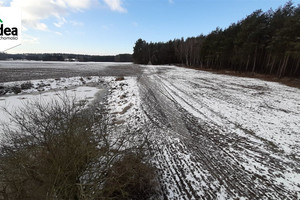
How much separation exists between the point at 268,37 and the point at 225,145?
2934cm

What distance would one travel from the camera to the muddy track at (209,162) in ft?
11.0

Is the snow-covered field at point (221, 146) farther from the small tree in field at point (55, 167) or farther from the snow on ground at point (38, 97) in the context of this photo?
the snow on ground at point (38, 97)

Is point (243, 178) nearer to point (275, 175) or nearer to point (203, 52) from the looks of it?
point (275, 175)

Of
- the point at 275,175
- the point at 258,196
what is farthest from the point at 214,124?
the point at 258,196

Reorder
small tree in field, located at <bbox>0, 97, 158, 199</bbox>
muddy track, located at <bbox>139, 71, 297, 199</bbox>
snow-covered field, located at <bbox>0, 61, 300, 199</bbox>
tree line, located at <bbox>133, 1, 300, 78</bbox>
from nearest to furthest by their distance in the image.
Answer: small tree in field, located at <bbox>0, 97, 158, 199</bbox> → muddy track, located at <bbox>139, 71, 297, 199</bbox> → snow-covered field, located at <bbox>0, 61, 300, 199</bbox> → tree line, located at <bbox>133, 1, 300, 78</bbox>

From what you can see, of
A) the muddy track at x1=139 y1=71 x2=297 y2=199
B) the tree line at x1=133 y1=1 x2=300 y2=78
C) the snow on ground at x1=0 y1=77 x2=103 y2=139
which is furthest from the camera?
the tree line at x1=133 y1=1 x2=300 y2=78

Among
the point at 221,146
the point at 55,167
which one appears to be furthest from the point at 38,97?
the point at 221,146

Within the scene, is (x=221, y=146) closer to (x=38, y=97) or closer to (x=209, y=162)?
(x=209, y=162)

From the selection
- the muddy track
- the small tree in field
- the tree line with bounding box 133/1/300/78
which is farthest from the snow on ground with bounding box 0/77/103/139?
the tree line with bounding box 133/1/300/78

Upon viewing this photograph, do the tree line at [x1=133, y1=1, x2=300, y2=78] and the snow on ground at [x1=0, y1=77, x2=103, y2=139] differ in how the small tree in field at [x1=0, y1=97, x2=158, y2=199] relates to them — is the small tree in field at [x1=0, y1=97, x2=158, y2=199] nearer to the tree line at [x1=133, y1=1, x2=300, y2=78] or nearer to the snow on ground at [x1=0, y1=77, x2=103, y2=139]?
the snow on ground at [x1=0, y1=77, x2=103, y2=139]

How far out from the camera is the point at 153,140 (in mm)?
5488

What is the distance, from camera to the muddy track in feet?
11.0

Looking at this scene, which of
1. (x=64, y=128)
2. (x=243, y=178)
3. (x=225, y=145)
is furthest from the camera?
(x=225, y=145)

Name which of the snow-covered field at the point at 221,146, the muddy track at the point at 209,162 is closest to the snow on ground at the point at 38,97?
the snow-covered field at the point at 221,146
